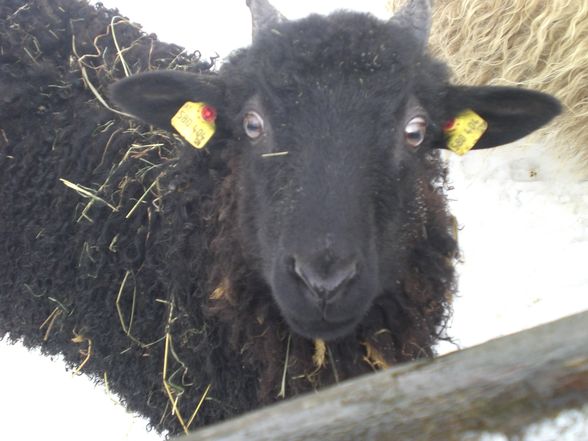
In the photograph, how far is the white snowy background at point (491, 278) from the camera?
5.26 metres

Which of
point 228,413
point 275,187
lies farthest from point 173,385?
point 275,187

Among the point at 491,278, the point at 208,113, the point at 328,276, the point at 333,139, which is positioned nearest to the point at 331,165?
the point at 333,139

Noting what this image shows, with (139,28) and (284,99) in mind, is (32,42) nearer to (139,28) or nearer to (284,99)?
(139,28)

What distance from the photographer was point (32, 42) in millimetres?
4105

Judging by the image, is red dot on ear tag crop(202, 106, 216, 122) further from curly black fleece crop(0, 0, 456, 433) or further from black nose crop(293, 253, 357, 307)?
black nose crop(293, 253, 357, 307)

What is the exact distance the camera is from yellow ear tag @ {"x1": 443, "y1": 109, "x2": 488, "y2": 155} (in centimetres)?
323

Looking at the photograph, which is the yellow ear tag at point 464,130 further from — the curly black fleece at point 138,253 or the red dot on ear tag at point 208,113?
the red dot on ear tag at point 208,113

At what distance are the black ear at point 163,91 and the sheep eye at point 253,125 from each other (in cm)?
22

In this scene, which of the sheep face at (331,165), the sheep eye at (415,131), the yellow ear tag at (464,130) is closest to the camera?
the sheep face at (331,165)

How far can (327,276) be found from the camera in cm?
241

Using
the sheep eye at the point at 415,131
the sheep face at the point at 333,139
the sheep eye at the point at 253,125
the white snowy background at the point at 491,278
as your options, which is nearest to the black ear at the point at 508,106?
the sheep face at the point at 333,139

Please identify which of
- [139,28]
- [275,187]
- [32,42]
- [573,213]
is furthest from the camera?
[573,213]

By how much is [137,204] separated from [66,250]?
0.63 meters

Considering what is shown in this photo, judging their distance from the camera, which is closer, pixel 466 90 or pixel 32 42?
pixel 466 90
